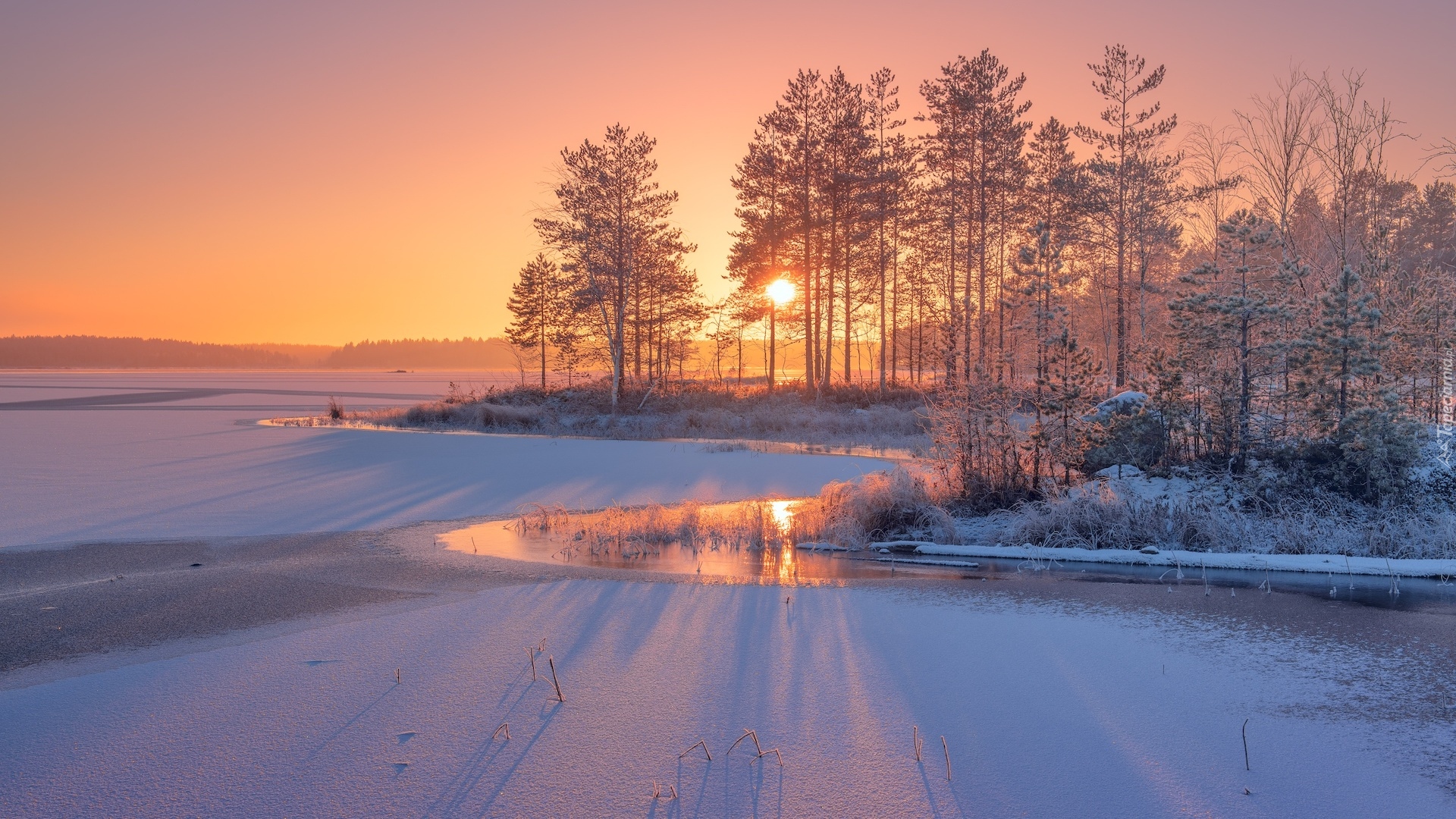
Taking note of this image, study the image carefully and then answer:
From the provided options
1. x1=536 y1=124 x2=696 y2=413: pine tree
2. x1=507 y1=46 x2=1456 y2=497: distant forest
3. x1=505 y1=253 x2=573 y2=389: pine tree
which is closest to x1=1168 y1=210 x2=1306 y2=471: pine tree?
x1=507 y1=46 x2=1456 y2=497: distant forest

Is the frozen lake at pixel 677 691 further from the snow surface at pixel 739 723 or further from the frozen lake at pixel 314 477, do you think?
the frozen lake at pixel 314 477

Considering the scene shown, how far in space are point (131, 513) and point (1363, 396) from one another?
17.7 m

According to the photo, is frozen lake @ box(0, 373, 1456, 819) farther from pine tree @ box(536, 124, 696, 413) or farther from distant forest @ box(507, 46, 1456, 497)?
pine tree @ box(536, 124, 696, 413)

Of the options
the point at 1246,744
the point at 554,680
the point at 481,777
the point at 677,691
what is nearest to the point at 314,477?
the point at 554,680

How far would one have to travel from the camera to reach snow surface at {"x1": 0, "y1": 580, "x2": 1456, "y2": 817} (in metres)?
3.89

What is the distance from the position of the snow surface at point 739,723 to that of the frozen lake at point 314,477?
22.4 ft

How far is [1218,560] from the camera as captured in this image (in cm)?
972

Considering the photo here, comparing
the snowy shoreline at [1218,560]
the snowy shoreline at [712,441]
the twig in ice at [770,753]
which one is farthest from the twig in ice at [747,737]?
the snowy shoreline at [712,441]

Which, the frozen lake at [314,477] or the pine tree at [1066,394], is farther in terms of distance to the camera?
the frozen lake at [314,477]

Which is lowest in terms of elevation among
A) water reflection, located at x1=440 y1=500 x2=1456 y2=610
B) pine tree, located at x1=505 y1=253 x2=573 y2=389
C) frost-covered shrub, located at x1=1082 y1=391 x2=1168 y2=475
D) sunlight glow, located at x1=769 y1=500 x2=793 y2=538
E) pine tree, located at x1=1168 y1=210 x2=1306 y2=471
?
water reflection, located at x1=440 y1=500 x2=1456 y2=610

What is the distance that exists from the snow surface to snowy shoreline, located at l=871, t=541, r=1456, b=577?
3.04 meters

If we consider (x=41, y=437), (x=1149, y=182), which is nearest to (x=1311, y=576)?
(x=1149, y=182)

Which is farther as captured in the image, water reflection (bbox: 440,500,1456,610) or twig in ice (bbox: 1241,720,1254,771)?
water reflection (bbox: 440,500,1456,610)

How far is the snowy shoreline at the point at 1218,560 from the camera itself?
9.06m
